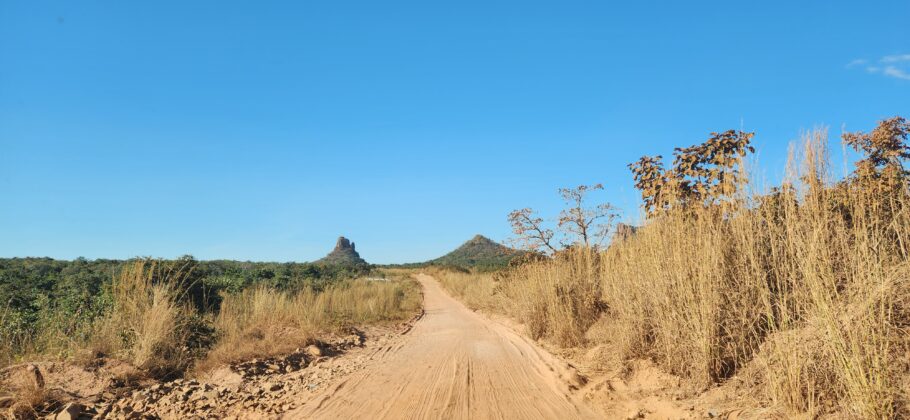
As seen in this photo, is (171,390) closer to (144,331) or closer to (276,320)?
(144,331)

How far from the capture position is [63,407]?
5.50 metres

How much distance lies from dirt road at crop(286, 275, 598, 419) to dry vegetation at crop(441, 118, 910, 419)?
1267mm

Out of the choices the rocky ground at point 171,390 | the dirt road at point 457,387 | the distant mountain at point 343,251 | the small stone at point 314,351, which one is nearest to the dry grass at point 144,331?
the rocky ground at point 171,390

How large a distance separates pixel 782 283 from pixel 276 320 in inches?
413

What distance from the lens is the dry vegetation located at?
3.65 m

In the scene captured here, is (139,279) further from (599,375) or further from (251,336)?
(599,375)

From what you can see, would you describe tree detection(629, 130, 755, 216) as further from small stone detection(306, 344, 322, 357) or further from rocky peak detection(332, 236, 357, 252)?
rocky peak detection(332, 236, 357, 252)

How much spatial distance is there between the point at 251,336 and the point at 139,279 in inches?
96.2

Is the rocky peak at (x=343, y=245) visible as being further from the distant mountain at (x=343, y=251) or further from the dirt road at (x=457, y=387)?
the dirt road at (x=457, y=387)

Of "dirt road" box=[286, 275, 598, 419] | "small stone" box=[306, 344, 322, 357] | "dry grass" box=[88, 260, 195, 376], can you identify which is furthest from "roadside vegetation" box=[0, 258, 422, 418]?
"dirt road" box=[286, 275, 598, 419]

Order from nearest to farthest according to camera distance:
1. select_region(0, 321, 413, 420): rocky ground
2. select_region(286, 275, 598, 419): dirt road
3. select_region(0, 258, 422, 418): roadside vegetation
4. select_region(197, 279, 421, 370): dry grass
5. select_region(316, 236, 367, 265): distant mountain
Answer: select_region(286, 275, 598, 419): dirt road → select_region(0, 321, 413, 420): rocky ground → select_region(0, 258, 422, 418): roadside vegetation → select_region(197, 279, 421, 370): dry grass → select_region(316, 236, 367, 265): distant mountain

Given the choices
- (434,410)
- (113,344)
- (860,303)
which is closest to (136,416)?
(113,344)

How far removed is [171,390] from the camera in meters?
6.52

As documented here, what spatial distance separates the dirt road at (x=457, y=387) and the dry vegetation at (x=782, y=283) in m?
1.27
